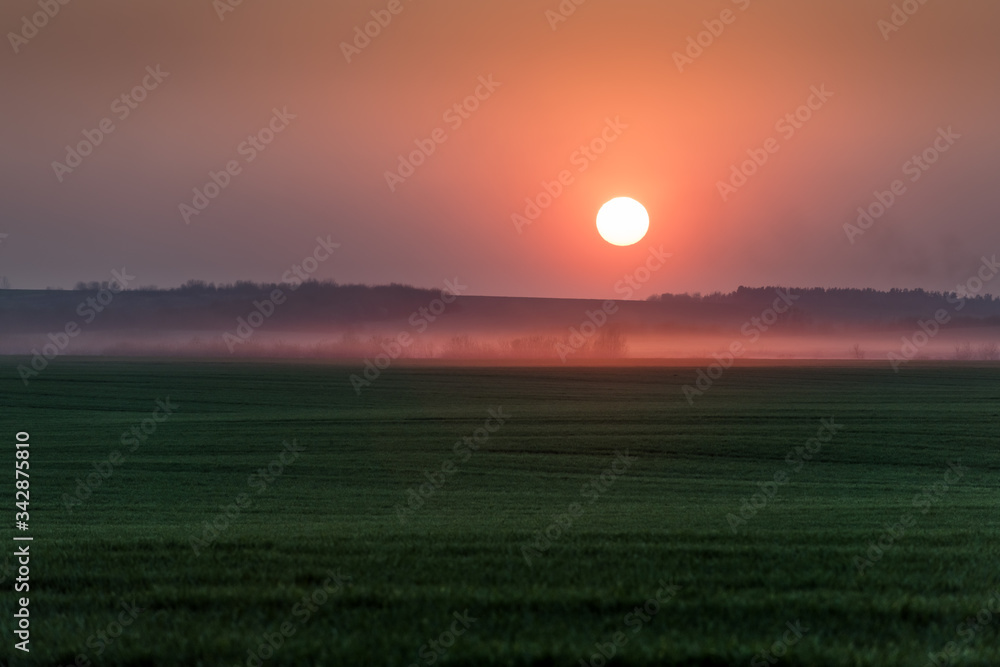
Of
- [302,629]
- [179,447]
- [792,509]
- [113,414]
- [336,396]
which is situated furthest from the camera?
[336,396]

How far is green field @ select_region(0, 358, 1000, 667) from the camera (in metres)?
6.11

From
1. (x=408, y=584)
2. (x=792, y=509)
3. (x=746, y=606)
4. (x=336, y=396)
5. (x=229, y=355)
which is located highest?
(x=229, y=355)

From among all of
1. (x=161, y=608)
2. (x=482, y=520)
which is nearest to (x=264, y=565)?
(x=161, y=608)

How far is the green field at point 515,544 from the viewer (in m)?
6.11

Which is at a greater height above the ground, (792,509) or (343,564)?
(792,509)

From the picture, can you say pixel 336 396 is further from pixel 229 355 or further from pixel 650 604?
pixel 229 355

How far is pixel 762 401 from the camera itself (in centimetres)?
5806

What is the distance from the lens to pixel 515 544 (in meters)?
9.24

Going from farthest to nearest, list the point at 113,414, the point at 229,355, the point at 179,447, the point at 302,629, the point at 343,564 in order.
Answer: the point at 229,355 → the point at 113,414 → the point at 179,447 → the point at 343,564 → the point at 302,629

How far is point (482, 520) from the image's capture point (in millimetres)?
14492

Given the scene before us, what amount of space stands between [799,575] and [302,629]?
4.06 meters

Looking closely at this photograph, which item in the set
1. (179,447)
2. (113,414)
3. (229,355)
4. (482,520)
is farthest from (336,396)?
(229,355)

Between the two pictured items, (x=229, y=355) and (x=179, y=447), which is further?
(x=229, y=355)

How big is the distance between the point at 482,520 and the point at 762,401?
46682 millimetres
